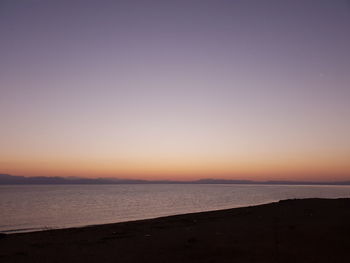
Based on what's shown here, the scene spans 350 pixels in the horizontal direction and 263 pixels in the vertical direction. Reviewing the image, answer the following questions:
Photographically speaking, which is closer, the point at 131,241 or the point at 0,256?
the point at 0,256

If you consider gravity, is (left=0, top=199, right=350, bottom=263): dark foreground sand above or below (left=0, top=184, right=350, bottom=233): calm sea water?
above

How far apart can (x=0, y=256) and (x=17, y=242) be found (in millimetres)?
3666

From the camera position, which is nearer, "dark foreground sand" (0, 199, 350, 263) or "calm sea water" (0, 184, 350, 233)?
"dark foreground sand" (0, 199, 350, 263)

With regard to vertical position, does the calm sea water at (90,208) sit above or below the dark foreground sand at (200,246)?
below

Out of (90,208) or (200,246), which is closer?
(200,246)

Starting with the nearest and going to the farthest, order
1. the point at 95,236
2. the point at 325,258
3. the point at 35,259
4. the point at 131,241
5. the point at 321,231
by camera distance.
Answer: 1. the point at 325,258
2. the point at 35,259
3. the point at 131,241
4. the point at 321,231
5. the point at 95,236

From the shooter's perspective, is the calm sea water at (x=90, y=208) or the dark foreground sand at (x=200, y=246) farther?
the calm sea water at (x=90, y=208)

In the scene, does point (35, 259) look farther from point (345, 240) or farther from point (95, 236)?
point (345, 240)

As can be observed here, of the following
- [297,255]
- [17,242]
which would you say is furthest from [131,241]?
[297,255]

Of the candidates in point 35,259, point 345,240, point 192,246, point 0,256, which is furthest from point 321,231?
point 0,256

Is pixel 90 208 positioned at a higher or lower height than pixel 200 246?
lower

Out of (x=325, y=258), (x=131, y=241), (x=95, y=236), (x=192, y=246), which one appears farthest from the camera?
(x=95, y=236)

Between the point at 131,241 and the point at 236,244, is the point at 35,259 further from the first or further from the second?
the point at 236,244

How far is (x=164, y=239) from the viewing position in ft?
48.3
